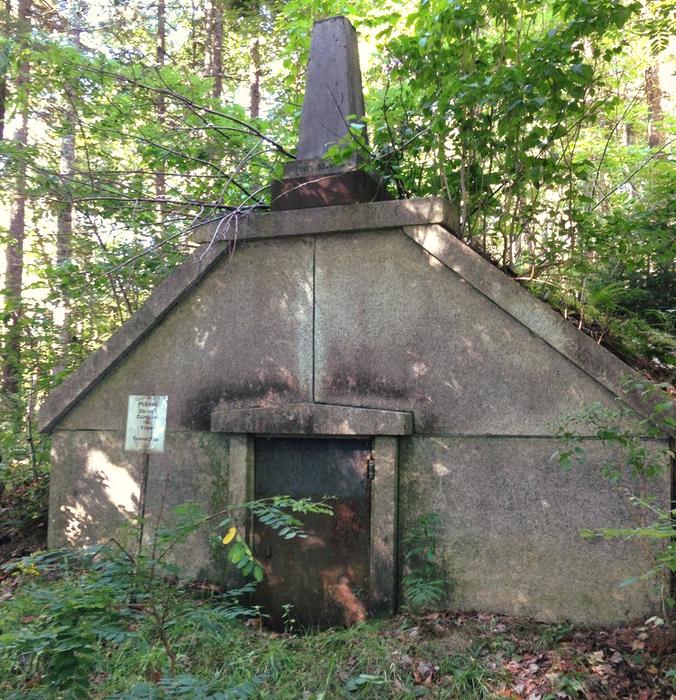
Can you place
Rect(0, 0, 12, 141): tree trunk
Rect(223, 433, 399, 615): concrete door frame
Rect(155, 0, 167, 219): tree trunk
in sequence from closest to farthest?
Rect(223, 433, 399, 615): concrete door frame < Rect(0, 0, 12, 141): tree trunk < Rect(155, 0, 167, 219): tree trunk

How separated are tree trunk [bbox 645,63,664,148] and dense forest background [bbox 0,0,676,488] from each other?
78 centimetres

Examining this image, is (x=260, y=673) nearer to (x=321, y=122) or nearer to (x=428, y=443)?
(x=428, y=443)

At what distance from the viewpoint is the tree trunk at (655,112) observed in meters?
11.1

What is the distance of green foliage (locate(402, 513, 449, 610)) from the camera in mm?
4887

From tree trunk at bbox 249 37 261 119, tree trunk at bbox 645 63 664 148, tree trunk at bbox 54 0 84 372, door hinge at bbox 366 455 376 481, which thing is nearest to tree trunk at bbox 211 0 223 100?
tree trunk at bbox 249 37 261 119

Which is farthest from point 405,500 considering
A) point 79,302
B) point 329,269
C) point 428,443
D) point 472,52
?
point 79,302

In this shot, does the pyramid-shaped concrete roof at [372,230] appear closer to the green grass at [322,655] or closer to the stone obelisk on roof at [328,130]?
the stone obelisk on roof at [328,130]

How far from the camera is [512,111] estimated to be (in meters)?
5.50

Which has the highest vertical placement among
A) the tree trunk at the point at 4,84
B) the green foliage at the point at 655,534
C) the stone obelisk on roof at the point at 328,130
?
the tree trunk at the point at 4,84

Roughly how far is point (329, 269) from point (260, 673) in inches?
122

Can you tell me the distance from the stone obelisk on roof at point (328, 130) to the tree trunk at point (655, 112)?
6.80 metres

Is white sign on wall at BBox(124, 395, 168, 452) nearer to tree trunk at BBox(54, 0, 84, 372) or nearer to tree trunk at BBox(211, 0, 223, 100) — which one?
tree trunk at BBox(54, 0, 84, 372)

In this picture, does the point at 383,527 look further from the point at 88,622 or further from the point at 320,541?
the point at 88,622

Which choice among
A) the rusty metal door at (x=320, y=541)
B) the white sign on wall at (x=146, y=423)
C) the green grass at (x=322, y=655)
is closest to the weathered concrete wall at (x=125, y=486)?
the white sign on wall at (x=146, y=423)
